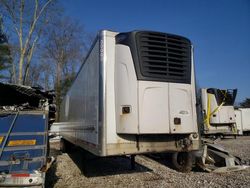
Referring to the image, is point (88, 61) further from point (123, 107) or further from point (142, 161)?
point (142, 161)

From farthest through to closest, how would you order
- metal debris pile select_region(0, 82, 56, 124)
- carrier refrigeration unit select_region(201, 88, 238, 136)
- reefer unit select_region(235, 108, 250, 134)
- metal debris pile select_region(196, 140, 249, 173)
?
reefer unit select_region(235, 108, 250, 134), carrier refrigeration unit select_region(201, 88, 238, 136), metal debris pile select_region(196, 140, 249, 173), metal debris pile select_region(0, 82, 56, 124)

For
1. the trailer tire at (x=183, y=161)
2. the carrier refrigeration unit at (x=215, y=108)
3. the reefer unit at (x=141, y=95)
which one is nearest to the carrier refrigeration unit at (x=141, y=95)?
the reefer unit at (x=141, y=95)

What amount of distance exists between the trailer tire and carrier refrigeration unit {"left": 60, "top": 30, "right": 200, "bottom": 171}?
1.83 meters

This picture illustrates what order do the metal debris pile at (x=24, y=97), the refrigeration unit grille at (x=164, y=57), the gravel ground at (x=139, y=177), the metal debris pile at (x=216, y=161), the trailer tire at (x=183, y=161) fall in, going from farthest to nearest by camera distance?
the trailer tire at (x=183, y=161)
the metal debris pile at (x=216, y=161)
the metal debris pile at (x=24, y=97)
the gravel ground at (x=139, y=177)
the refrigeration unit grille at (x=164, y=57)

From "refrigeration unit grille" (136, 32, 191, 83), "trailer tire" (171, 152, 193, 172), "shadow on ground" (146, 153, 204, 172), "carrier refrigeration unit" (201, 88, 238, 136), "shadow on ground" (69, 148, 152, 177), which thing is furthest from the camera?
"carrier refrigeration unit" (201, 88, 238, 136)

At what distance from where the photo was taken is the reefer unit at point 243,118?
21.6 meters

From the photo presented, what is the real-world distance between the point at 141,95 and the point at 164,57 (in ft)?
3.39

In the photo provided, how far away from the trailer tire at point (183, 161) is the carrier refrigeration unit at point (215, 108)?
22.5 ft

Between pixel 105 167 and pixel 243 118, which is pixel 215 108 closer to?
pixel 105 167

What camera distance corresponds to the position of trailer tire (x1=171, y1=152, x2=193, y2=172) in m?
7.82

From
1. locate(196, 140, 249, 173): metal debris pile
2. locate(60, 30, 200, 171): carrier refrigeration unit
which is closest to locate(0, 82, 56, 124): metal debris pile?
locate(60, 30, 200, 171): carrier refrigeration unit

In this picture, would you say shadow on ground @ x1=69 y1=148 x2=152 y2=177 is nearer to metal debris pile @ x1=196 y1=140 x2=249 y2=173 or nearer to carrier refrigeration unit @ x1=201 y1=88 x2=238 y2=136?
metal debris pile @ x1=196 y1=140 x2=249 y2=173

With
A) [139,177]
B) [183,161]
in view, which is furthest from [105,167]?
[183,161]

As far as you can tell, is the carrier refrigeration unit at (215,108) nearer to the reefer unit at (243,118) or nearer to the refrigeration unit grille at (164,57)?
the reefer unit at (243,118)
